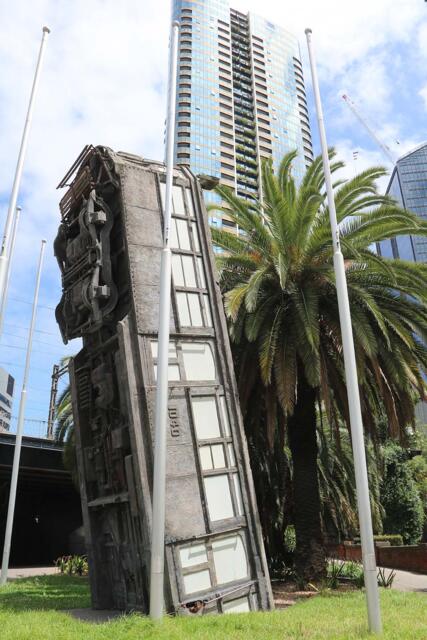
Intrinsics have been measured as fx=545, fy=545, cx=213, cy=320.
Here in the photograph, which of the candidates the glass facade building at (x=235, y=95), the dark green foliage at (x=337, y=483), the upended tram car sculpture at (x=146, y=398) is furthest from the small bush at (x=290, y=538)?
the glass facade building at (x=235, y=95)

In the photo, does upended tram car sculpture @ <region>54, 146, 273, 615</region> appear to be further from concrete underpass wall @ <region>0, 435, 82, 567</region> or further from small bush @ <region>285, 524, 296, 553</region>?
concrete underpass wall @ <region>0, 435, 82, 567</region>

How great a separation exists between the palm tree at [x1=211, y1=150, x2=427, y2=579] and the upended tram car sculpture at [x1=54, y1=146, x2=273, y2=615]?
195 centimetres

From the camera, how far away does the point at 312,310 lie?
14.8 metres

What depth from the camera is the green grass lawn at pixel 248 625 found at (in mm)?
8594

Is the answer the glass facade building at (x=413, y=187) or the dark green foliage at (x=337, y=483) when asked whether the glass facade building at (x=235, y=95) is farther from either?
the dark green foliage at (x=337, y=483)

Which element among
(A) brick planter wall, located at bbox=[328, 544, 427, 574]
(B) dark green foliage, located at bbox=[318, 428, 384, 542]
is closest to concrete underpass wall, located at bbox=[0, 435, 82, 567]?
(B) dark green foliage, located at bbox=[318, 428, 384, 542]

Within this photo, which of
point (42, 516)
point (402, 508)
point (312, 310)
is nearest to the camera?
point (312, 310)

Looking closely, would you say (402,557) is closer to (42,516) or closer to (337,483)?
(337,483)

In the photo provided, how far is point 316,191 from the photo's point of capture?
52.4ft

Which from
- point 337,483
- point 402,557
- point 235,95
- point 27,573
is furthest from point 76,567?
point 235,95

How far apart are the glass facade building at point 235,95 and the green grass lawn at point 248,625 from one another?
80627 mm

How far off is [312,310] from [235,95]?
356ft

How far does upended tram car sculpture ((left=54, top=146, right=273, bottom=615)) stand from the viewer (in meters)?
11.6

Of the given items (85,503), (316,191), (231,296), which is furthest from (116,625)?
(316,191)
